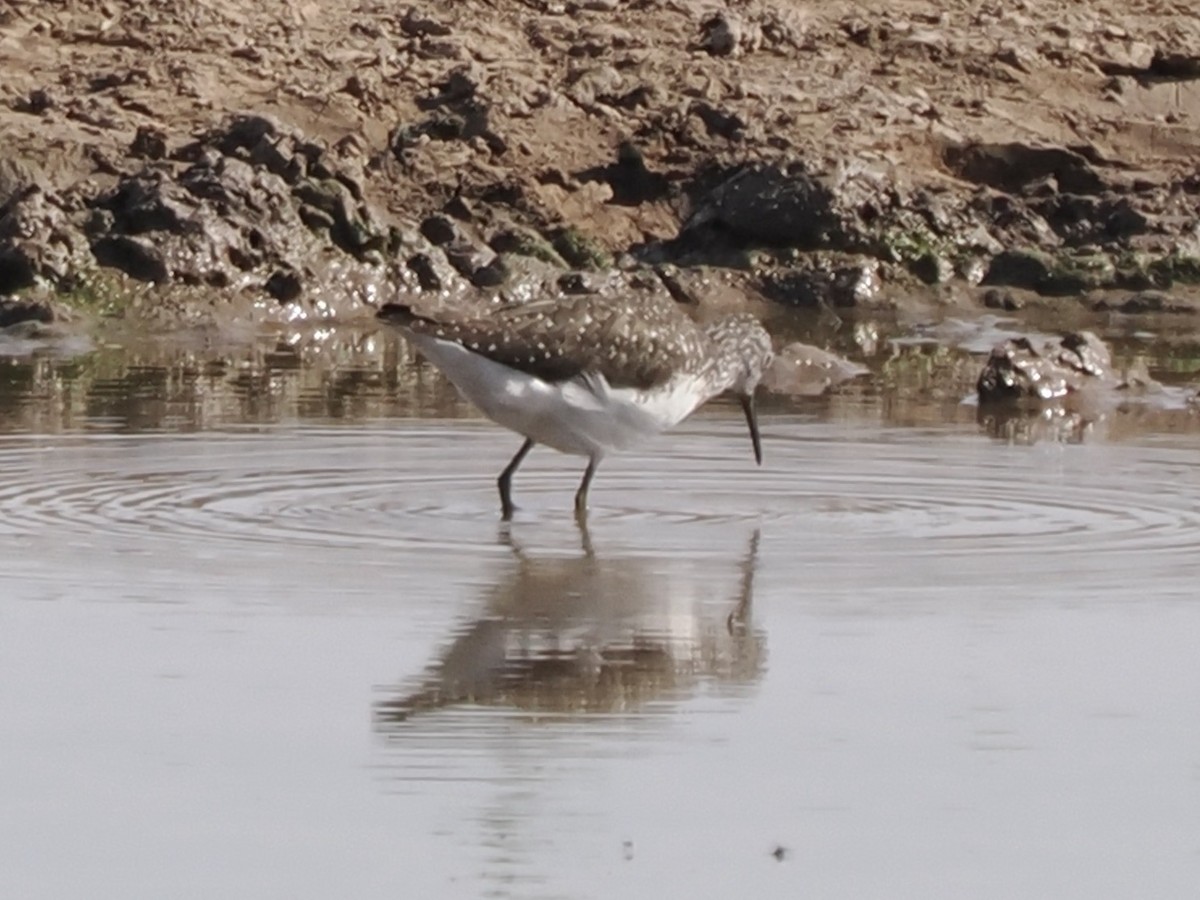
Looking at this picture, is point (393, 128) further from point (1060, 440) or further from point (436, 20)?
point (1060, 440)

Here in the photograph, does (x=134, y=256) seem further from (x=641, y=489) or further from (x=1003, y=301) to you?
(x=641, y=489)

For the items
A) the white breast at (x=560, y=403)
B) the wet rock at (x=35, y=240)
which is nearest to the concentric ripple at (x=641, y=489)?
the white breast at (x=560, y=403)

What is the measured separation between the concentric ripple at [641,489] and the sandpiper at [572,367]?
28 cm

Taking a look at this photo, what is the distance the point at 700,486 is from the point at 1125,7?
9415 millimetres

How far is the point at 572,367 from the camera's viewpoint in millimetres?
9812

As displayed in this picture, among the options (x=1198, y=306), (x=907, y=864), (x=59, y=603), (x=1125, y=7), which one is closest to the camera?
(x=907, y=864)

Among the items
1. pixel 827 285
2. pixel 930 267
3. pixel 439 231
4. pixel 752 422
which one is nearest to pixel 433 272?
pixel 439 231

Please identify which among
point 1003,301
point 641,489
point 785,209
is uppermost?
point 785,209

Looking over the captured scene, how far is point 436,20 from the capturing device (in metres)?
17.0

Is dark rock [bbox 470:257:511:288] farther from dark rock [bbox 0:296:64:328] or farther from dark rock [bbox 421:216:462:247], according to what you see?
dark rock [bbox 0:296:64:328]

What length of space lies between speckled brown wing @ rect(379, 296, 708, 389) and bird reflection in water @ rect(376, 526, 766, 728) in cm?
103

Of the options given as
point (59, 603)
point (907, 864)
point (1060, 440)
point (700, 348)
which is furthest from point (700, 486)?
point (907, 864)

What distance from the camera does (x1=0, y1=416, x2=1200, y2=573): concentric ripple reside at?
29.9 ft

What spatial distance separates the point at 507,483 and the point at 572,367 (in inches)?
18.2
